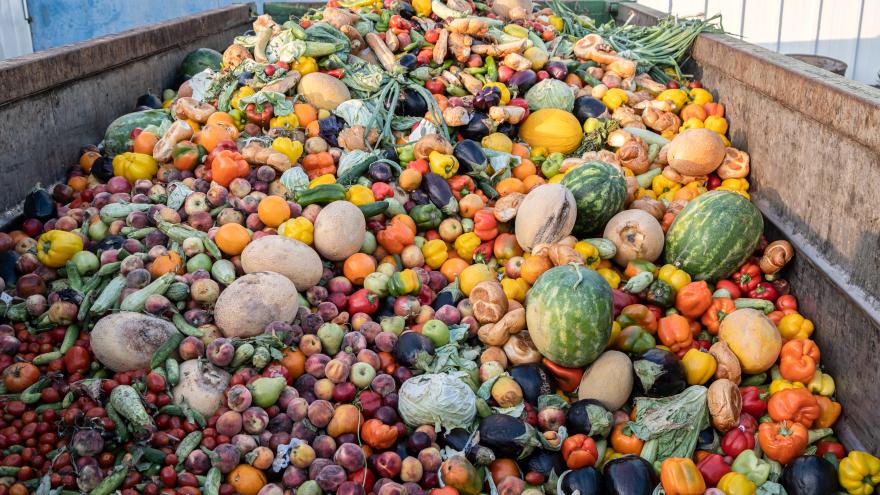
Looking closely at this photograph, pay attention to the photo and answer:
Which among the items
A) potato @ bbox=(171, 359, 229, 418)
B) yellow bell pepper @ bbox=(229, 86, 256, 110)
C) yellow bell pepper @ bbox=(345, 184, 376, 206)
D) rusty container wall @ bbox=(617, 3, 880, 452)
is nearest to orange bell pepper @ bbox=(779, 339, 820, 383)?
rusty container wall @ bbox=(617, 3, 880, 452)

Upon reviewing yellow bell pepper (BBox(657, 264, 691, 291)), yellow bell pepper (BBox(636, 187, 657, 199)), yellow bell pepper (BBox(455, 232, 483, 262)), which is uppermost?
yellow bell pepper (BBox(636, 187, 657, 199))

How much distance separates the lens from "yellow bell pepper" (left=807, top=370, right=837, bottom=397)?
3242mm

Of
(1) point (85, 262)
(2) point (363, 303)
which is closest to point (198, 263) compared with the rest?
(1) point (85, 262)

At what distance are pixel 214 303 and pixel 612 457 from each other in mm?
2020

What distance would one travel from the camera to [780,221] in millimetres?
4043

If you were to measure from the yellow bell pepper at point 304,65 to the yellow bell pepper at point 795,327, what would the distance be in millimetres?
3559

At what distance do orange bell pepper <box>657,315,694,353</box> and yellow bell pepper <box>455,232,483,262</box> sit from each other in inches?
45.5

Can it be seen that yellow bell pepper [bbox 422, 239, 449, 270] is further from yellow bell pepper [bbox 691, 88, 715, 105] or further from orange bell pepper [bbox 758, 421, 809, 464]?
yellow bell pepper [bbox 691, 88, 715, 105]

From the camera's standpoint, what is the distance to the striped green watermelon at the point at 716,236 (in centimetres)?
381

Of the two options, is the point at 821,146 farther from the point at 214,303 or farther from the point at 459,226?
the point at 214,303

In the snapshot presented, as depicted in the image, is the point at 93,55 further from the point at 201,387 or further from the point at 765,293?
the point at 765,293

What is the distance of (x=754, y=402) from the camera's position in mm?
3197

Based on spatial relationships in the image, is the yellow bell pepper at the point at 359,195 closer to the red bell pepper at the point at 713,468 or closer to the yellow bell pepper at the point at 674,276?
the yellow bell pepper at the point at 674,276

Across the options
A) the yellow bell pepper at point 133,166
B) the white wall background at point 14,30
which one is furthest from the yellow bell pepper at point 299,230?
the white wall background at point 14,30
